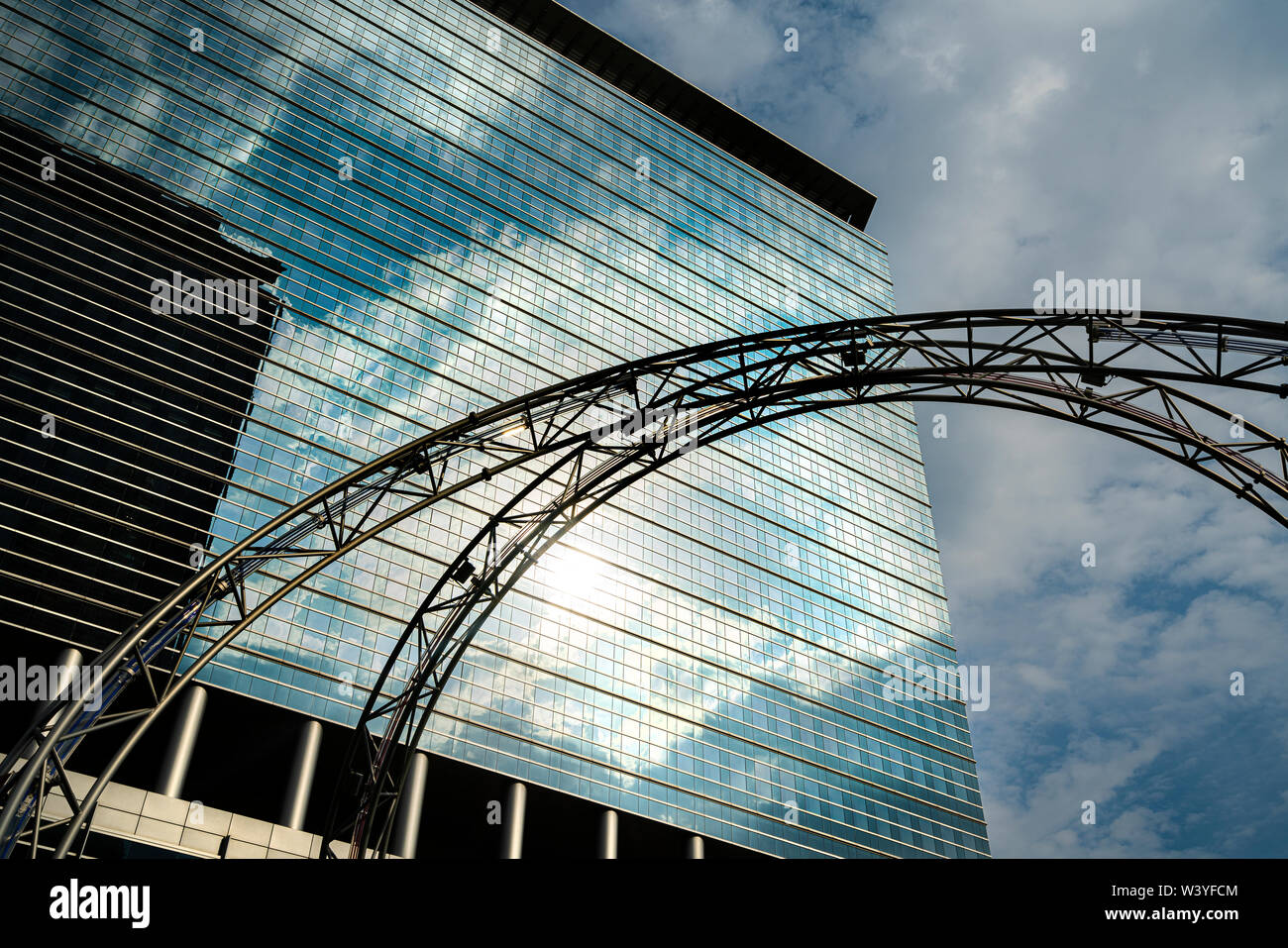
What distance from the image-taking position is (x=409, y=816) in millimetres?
39000

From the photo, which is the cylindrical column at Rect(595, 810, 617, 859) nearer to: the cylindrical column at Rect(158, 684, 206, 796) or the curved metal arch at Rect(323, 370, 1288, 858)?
the cylindrical column at Rect(158, 684, 206, 796)

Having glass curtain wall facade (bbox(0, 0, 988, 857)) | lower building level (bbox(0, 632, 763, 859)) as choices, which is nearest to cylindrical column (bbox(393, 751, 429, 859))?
lower building level (bbox(0, 632, 763, 859))

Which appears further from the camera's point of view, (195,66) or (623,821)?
(195,66)

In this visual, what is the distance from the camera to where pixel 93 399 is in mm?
39750

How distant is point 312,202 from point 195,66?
37.1 ft

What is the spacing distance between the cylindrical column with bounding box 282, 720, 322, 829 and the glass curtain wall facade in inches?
42.2

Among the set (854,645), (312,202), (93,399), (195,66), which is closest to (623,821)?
(854,645)

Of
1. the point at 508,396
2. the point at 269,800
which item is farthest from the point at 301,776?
the point at 508,396

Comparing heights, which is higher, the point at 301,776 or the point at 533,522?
the point at 533,522

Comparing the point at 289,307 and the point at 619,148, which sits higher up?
the point at 619,148

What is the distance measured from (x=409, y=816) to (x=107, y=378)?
23.4 meters

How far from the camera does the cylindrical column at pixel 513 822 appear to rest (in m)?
40.9

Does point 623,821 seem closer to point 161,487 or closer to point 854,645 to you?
point 854,645

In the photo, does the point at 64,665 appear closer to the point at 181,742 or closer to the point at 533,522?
the point at 181,742
